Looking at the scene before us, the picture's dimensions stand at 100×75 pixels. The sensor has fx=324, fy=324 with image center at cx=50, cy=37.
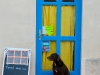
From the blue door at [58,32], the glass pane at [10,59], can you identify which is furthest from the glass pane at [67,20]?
the glass pane at [10,59]

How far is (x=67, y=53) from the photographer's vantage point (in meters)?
7.33

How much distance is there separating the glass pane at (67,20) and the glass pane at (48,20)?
0.20m

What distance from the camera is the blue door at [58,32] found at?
23.7ft

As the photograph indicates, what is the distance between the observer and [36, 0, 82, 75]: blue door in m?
7.23

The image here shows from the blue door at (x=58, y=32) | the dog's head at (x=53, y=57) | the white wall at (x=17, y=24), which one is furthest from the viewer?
the blue door at (x=58, y=32)

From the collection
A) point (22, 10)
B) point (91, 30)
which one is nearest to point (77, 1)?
point (91, 30)

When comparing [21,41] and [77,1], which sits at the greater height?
[77,1]

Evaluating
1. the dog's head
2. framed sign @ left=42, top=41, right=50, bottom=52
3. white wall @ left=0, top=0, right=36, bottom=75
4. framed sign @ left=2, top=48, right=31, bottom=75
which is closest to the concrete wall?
white wall @ left=0, top=0, right=36, bottom=75

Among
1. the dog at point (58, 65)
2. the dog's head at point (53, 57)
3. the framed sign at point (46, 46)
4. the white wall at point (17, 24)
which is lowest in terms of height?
the dog at point (58, 65)

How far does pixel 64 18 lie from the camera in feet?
23.9

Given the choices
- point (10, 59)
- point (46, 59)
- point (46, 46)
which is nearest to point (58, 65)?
point (46, 59)

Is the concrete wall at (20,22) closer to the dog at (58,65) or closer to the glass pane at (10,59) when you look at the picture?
the glass pane at (10,59)

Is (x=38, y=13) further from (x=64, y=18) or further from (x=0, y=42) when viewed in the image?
(x=0, y=42)

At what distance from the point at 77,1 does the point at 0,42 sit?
1.93 meters
